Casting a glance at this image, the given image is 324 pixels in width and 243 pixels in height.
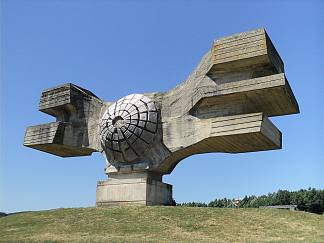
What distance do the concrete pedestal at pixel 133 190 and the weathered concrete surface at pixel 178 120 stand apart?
5 cm

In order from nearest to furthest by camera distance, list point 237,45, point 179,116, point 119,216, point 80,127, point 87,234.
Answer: point 87,234, point 119,216, point 237,45, point 179,116, point 80,127

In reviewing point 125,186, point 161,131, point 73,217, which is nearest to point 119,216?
point 73,217

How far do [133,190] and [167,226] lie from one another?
6697mm

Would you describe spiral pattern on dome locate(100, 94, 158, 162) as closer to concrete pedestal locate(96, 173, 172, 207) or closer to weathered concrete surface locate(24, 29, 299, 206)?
weathered concrete surface locate(24, 29, 299, 206)

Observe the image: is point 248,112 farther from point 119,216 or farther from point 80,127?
point 80,127

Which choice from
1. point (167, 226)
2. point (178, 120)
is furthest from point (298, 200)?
point (167, 226)

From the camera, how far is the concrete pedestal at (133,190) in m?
21.8

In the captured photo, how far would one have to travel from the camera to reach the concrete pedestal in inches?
859

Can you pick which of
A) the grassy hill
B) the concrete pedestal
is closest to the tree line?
the concrete pedestal

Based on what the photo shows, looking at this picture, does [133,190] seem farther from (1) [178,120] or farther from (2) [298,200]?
(2) [298,200]

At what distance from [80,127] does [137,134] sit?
540 centimetres

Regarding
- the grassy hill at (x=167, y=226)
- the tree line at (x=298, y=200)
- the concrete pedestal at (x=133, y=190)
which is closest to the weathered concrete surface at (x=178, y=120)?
the concrete pedestal at (x=133, y=190)

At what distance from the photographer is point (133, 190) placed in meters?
22.1

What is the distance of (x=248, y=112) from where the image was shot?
20.1 metres
